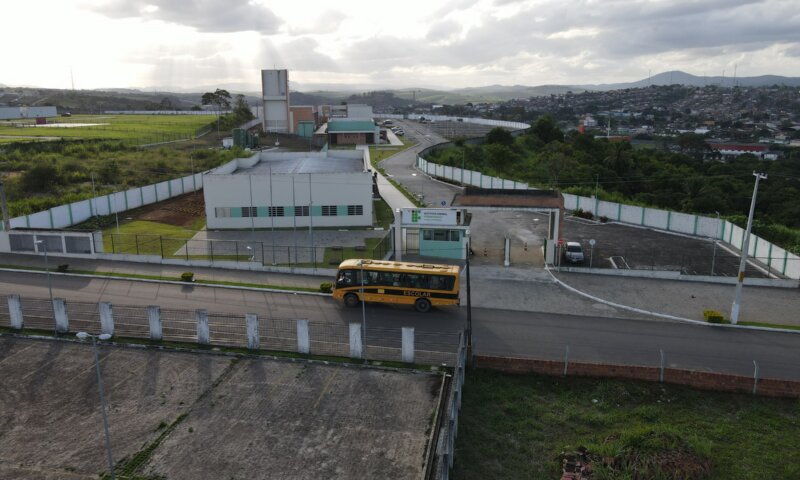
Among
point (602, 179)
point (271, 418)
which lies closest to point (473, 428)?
point (271, 418)

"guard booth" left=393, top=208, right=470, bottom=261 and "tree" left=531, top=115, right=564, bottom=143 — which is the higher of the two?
"tree" left=531, top=115, right=564, bottom=143

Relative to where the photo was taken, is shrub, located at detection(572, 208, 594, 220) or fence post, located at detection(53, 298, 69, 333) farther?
shrub, located at detection(572, 208, 594, 220)

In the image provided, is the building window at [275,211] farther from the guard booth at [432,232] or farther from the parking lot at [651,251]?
the parking lot at [651,251]

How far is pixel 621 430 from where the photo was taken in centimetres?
1942

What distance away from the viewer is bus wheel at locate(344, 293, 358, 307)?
29.4 m

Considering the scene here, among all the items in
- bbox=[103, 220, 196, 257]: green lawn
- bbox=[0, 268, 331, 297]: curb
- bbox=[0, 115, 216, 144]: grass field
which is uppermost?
bbox=[0, 115, 216, 144]: grass field

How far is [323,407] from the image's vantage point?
66.3 ft

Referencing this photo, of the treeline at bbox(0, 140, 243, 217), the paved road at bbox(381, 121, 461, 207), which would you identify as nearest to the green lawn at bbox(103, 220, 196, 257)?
the treeline at bbox(0, 140, 243, 217)

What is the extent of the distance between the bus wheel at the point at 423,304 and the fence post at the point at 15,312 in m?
17.6

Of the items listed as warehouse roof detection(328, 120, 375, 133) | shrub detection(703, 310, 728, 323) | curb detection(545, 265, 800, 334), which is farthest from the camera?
warehouse roof detection(328, 120, 375, 133)

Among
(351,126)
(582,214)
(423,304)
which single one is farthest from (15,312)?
(351,126)

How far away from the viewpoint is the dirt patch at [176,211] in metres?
48.9

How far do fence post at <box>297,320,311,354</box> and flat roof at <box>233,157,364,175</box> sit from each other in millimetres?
30712

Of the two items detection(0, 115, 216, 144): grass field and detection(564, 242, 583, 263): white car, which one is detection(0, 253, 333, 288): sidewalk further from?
detection(0, 115, 216, 144): grass field
